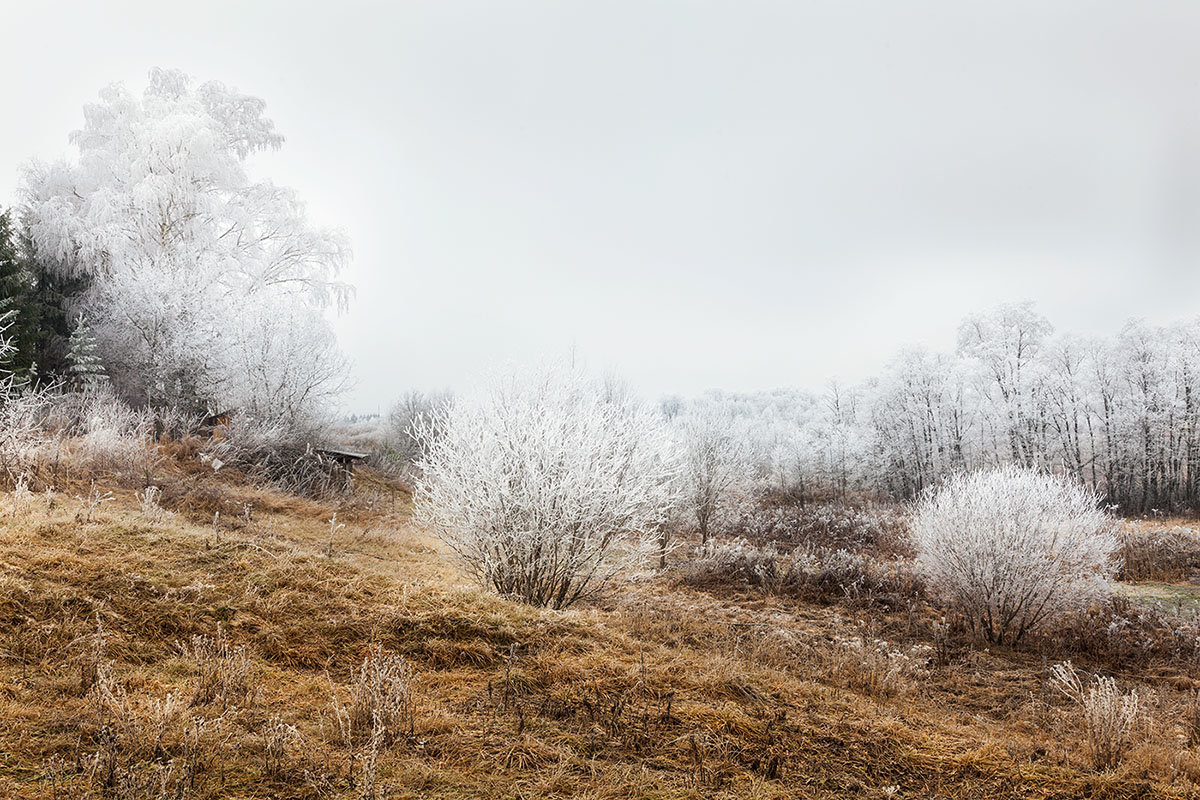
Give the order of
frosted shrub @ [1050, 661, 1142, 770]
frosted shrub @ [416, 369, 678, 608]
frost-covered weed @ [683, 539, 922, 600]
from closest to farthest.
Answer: frosted shrub @ [1050, 661, 1142, 770]
frosted shrub @ [416, 369, 678, 608]
frost-covered weed @ [683, 539, 922, 600]

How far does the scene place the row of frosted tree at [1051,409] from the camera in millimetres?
26781

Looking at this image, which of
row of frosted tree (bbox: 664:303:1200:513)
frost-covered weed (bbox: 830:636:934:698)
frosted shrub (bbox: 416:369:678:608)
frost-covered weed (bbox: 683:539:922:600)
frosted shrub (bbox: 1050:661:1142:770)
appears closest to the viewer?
frosted shrub (bbox: 1050:661:1142:770)

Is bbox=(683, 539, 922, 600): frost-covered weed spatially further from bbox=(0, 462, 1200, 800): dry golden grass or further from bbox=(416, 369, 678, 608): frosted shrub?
bbox=(416, 369, 678, 608): frosted shrub

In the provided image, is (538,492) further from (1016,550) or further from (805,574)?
(805,574)

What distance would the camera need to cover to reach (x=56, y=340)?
16234 millimetres

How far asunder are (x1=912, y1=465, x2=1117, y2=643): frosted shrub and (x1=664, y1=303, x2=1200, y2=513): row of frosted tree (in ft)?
50.6

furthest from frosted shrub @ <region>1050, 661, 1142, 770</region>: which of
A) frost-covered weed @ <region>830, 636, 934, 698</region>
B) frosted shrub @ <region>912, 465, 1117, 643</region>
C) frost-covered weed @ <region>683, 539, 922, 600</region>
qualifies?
frost-covered weed @ <region>683, 539, 922, 600</region>

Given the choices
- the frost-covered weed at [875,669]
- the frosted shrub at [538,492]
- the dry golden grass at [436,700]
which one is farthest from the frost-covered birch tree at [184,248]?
the frost-covered weed at [875,669]

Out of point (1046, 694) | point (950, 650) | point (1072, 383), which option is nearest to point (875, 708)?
point (1046, 694)

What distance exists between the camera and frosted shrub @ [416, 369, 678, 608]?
20.9 ft

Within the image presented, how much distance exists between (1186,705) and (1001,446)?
91.7 ft

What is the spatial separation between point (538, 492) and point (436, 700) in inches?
98.6

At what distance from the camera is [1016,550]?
26.3ft

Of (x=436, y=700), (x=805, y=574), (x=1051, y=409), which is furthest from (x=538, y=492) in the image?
(x=1051, y=409)
